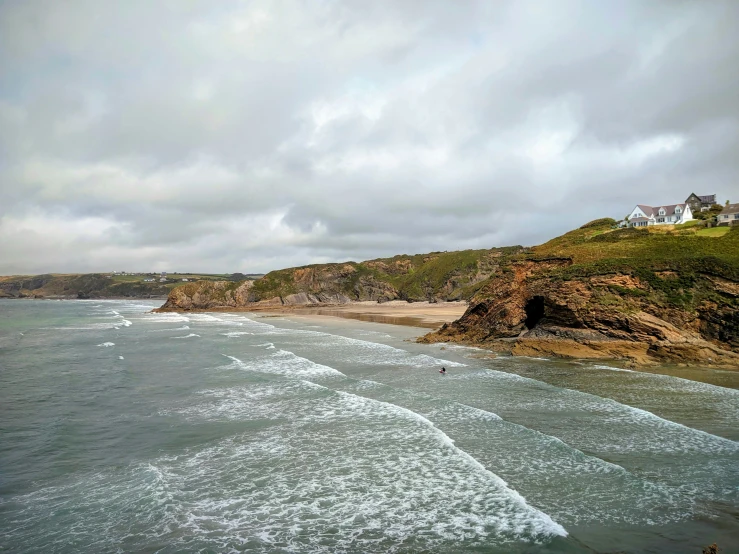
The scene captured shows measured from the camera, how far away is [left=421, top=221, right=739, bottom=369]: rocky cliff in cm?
2688

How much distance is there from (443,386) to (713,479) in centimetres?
1151

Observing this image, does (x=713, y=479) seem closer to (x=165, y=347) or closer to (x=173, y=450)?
(x=173, y=450)

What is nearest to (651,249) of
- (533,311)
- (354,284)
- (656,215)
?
(533,311)

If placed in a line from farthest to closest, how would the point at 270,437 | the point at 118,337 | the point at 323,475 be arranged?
the point at 118,337 → the point at 270,437 → the point at 323,475

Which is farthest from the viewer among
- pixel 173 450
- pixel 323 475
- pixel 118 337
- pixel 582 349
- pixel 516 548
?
pixel 118 337

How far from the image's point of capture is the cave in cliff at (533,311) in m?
34.7

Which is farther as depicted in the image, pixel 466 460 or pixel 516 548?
pixel 466 460

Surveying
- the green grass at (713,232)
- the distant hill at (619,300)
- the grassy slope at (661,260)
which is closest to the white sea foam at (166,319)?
the distant hill at (619,300)

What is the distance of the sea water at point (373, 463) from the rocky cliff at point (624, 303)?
5.62 meters

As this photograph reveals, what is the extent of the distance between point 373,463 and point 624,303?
24330 millimetres

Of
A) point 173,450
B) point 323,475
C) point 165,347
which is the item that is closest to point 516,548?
point 323,475

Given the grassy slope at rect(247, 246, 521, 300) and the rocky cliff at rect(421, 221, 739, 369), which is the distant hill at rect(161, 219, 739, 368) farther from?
the grassy slope at rect(247, 246, 521, 300)

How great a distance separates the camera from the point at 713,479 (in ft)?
34.1

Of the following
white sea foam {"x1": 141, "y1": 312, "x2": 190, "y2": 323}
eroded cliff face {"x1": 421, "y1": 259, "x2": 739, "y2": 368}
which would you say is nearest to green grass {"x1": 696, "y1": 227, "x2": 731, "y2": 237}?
eroded cliff face {"x1": 421, "y1": 259, "x2": 739, "y2": 368}
